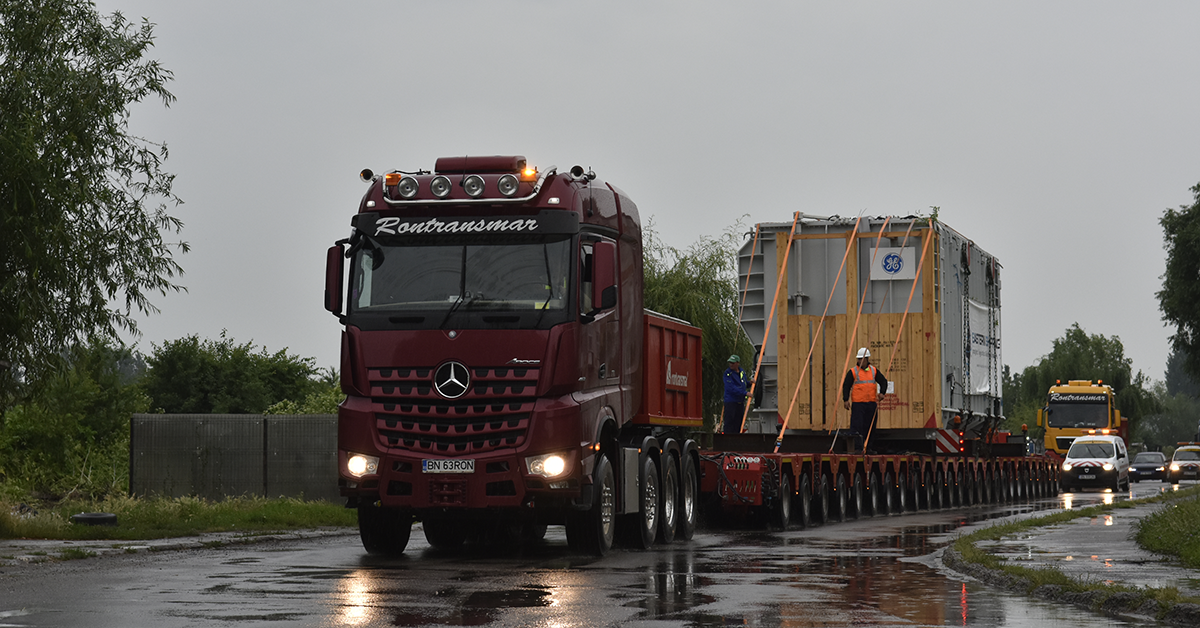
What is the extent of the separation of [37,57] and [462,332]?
1003 centimetres

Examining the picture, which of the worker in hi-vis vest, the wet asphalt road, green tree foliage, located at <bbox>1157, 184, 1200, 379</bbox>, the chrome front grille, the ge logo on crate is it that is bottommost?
the wet asphalt road

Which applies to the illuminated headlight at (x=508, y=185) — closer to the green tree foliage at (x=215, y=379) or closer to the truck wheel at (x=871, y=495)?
the truck wheel at (x=871, y=495)

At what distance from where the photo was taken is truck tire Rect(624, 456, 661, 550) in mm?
17594

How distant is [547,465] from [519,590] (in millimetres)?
3023

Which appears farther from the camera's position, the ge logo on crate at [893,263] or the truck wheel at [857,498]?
the ge logo on crate at [893,263]

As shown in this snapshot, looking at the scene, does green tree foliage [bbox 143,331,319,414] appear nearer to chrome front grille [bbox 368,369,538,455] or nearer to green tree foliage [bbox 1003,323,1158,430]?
chrome front grille [bbox 368,369,538,455]

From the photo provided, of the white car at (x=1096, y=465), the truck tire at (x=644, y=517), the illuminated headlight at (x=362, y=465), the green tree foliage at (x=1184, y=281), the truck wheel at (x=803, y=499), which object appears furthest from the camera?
the green tree foliage at (x=1184, y=281)

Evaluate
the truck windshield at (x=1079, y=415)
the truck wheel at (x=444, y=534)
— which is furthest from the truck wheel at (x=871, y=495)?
the truck windshield at (x=1079, y=415)

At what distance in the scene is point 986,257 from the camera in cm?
3083

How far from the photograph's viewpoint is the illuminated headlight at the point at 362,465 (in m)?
15.5

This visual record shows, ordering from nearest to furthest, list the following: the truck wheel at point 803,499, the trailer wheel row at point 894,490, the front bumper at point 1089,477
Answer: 1. the truck wheel at point 803,499
2. the trailer wheel row at point 894,490
3. the front bumper at point 1089,477

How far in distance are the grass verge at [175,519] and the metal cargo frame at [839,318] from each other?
736 cm

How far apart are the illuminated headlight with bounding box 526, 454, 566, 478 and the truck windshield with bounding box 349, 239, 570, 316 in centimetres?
139

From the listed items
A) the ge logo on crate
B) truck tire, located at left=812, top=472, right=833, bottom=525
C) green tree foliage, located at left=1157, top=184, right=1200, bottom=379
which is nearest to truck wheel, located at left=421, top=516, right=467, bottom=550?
truck tire, located at left=812, top=472, right=833, bottom=525
